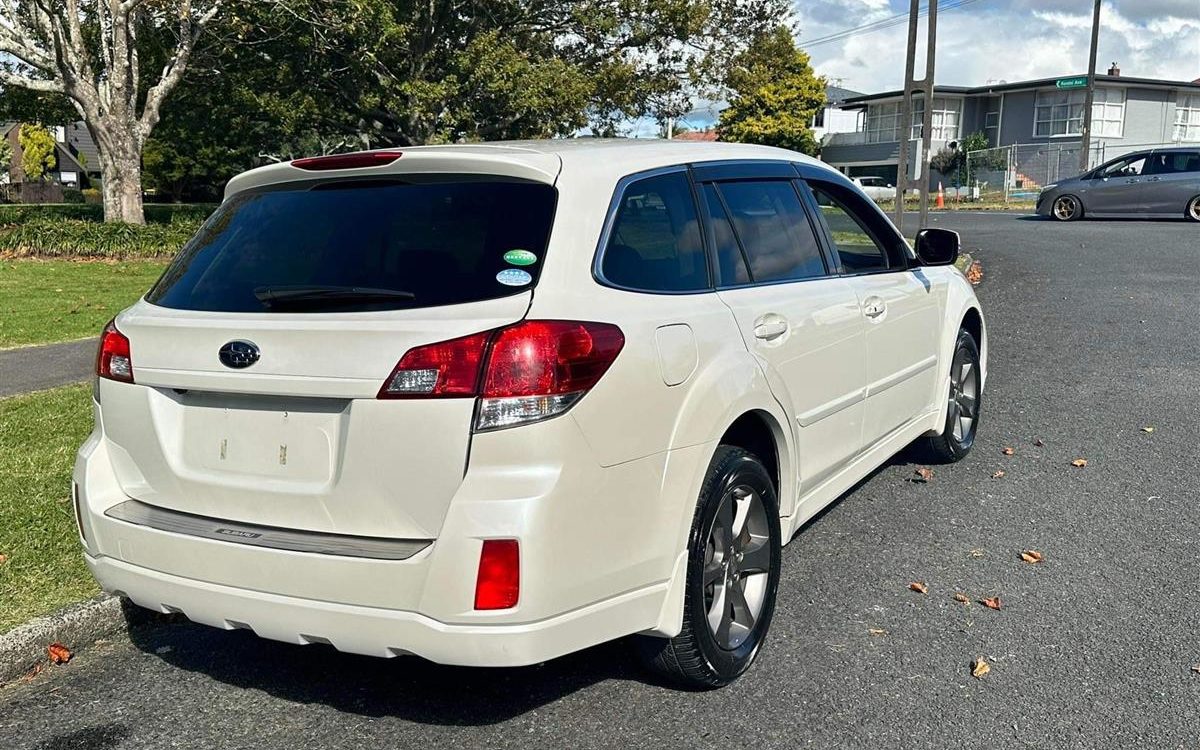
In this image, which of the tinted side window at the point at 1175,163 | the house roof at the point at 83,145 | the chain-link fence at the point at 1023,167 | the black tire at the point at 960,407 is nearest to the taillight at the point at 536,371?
the black tire at the point at 960,407

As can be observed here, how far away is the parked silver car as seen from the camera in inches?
929

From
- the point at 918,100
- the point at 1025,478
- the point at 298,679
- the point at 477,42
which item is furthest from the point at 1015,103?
the point at 298,679

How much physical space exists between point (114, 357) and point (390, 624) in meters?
1.35

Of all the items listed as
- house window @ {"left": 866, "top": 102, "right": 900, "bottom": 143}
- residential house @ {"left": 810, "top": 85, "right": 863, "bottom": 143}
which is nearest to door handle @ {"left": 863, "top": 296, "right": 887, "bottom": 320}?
house window @ {"left": 866, "top": 102, "right": 900, "bottom": 143}

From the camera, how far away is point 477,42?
2534cm

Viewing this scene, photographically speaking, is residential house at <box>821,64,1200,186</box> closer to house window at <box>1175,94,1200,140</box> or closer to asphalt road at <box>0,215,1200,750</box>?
house window at <box>1175,94,1200,140</box>

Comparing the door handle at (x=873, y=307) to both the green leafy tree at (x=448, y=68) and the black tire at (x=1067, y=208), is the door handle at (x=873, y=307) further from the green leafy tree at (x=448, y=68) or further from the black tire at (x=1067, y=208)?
the black tire at (x=1067, y=208)

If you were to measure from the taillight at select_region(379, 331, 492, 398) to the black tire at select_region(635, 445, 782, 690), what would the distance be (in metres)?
0.93

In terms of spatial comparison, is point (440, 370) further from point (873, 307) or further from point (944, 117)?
point (944, 117)

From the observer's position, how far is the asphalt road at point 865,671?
129 inches

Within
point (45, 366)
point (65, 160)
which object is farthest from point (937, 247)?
point (65, 160)

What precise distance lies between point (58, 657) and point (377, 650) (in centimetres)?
165

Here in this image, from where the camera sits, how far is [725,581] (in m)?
3.58

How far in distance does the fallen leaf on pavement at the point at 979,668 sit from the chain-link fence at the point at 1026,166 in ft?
148
